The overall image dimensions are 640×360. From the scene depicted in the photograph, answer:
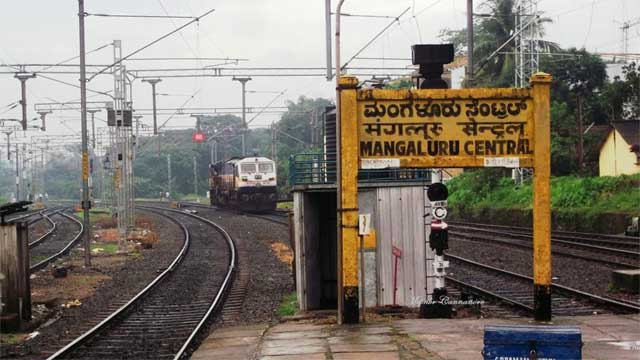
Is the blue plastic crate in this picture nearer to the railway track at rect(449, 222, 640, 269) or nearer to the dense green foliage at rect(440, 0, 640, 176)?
the railway track at rect(449, 222, 640, 269)

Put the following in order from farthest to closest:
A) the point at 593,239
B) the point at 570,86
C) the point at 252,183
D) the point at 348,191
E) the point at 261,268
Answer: the point at 570,86, the point at 252,183, the point at 593,239, the point at 261,268, the point at 348,191

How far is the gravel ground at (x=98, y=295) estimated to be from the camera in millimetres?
13173

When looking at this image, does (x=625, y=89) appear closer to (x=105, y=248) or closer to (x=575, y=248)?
(x=575, y=248)

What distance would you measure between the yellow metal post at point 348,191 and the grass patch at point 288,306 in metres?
2.66

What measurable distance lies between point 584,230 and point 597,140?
1571 centimetres

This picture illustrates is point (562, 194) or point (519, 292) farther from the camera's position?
point (562, 194)

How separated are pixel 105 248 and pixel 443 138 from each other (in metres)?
22.6

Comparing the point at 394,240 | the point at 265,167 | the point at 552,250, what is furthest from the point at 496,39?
the point at 394,240

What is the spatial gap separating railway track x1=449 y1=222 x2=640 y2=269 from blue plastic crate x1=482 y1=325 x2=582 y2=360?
47.0 ft

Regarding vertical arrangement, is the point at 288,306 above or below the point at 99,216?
below

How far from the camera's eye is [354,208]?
13070mm

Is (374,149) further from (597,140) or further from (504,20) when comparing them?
(504,20)

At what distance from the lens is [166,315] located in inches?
645

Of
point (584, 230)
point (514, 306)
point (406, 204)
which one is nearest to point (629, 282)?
point (514, 306)
